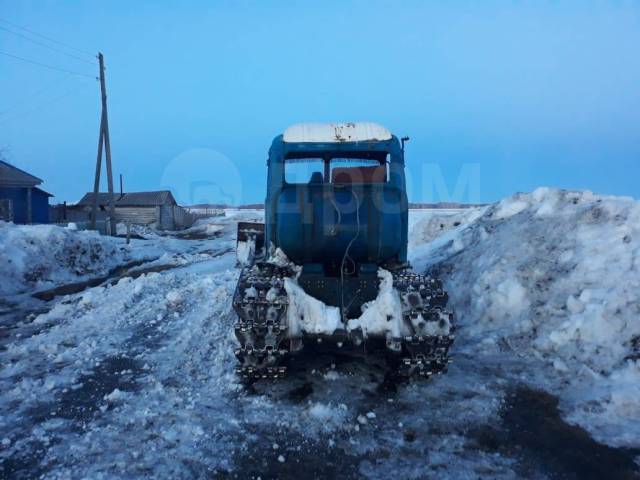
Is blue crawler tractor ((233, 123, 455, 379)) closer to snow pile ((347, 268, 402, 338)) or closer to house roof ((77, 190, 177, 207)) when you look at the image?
snow pile ((347, 268, 402, 338))

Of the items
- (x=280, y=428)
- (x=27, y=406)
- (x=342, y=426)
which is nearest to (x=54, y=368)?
(x=27, y=406)

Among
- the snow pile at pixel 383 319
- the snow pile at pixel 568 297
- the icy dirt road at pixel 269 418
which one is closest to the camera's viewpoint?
the icy dirt road at pixel 269 418

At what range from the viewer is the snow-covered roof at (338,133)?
22.9 feet

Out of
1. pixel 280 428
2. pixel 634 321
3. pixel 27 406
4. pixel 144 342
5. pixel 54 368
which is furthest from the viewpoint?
Result: pixel 144 342

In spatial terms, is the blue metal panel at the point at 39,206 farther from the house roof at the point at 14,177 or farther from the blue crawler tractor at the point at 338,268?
the blue crawler tractor at the point at 338,268

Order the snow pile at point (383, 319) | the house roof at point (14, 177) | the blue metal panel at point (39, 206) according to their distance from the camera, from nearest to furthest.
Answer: the snow pile at point (383, 319) < the house roof at point (14, 177) < the blue metal panel at point (39, 206)

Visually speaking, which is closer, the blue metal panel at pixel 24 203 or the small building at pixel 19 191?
the small building at pixel 19 191

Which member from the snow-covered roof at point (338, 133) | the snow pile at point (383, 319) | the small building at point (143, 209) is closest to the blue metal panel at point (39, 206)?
the small building at point (143, 209)

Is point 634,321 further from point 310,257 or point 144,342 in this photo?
point 144,342

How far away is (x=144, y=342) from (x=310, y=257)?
3.71m

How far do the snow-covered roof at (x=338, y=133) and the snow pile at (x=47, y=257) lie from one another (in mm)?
11097

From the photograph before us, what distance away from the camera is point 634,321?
6301 mm

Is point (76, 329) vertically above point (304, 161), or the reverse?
point (304, 161)

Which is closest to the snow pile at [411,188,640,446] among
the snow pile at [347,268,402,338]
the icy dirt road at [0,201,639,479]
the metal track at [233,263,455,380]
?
the icy dirt road at [0,201,639,479]
